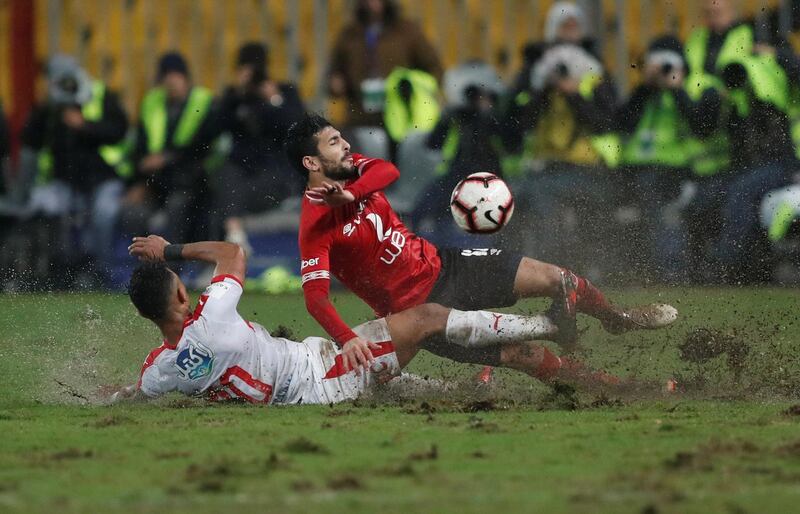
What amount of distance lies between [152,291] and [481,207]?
6.84 ft

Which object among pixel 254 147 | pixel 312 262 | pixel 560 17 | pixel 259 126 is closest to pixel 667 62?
pixel 560 17

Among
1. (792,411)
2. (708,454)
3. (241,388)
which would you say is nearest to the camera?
(708,454)

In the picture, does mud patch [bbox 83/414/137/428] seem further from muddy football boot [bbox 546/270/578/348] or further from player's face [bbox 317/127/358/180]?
muddy football boot [bbox 546/270/578/348]

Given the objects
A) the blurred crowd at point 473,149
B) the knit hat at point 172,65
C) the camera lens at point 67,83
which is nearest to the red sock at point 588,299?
the blurred crowd at point 473,149

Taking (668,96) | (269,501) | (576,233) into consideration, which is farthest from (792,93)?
(269,501)

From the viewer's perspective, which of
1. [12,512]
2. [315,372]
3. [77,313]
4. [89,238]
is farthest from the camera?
[89,238]

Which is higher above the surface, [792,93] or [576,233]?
[792,93]

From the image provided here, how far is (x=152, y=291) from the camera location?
8.35 meters

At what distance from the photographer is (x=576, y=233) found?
48.3 ft

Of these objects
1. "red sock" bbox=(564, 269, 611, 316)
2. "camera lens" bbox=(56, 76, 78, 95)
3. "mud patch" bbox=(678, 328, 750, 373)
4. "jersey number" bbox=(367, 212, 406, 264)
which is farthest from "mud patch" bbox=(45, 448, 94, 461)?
"camera lens" bbox=(56, 76, 78, 95)

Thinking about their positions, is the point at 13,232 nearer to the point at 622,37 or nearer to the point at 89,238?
the point at 89,238

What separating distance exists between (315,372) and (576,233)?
6447 millimetres

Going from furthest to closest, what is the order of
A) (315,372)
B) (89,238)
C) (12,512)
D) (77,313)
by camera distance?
(89,238) → (77,313) → (315,372) → (12,512)

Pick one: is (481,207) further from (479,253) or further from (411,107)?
(411,107)
